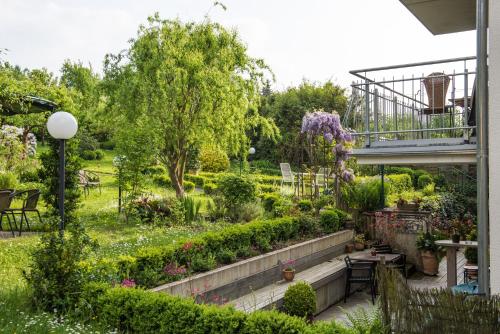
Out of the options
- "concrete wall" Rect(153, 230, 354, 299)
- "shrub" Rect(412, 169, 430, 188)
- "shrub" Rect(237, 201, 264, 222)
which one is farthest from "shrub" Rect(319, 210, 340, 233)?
"shrub" Rect(412, 169, 430, 188)

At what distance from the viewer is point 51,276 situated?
612 centimetres

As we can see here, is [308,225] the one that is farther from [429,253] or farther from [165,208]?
[165,208]

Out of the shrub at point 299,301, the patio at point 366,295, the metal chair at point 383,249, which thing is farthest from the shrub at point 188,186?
the shrub at point 299,301

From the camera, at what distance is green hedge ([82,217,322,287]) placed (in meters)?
6.60

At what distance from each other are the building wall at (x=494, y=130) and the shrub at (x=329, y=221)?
26.7 ft

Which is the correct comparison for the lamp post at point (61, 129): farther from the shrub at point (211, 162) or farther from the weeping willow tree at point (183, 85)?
the shrub at point (211, 162)

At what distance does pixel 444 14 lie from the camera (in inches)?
305

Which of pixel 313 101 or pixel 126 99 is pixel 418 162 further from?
pixel 313 101

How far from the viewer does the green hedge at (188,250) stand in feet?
21.7

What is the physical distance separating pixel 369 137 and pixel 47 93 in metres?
10.1

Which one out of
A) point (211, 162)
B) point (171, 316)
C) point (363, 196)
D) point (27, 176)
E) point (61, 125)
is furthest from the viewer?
point (211, 162)

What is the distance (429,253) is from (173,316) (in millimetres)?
8153

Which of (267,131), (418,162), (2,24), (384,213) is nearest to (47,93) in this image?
(267,131)

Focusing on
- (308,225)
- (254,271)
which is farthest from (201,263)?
(308,225)
